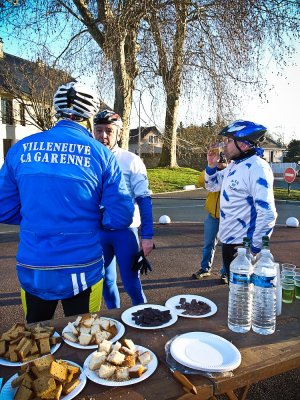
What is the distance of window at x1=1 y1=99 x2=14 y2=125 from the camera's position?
27797 mm

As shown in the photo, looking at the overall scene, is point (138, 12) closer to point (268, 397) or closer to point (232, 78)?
point (232, 78)

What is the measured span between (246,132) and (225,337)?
193cm

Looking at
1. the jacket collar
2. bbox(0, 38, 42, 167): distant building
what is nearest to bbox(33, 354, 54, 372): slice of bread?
the jacket collar

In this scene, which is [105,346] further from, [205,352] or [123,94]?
[123,94]

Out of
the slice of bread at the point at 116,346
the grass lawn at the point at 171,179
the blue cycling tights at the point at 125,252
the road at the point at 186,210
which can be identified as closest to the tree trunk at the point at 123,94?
the road at the point at 186,210

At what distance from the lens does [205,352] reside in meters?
1.71

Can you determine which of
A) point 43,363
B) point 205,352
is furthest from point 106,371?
point 205,352

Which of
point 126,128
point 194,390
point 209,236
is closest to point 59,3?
point 126,128

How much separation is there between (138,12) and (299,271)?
10.7 metres

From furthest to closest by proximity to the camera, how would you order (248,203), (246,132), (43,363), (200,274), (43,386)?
1. (200,274)
2. (248,203)
3. (246,132)
4. (43,363)
5. (43,386)

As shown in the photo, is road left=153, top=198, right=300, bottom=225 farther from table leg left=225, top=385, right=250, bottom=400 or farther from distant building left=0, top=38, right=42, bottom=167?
Result: distant building left=0, top=38, right=42, bottom=167

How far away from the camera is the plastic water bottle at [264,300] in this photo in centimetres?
196

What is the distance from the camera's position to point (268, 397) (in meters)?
2.80

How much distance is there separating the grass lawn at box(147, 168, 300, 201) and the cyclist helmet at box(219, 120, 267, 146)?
15.8 metres
